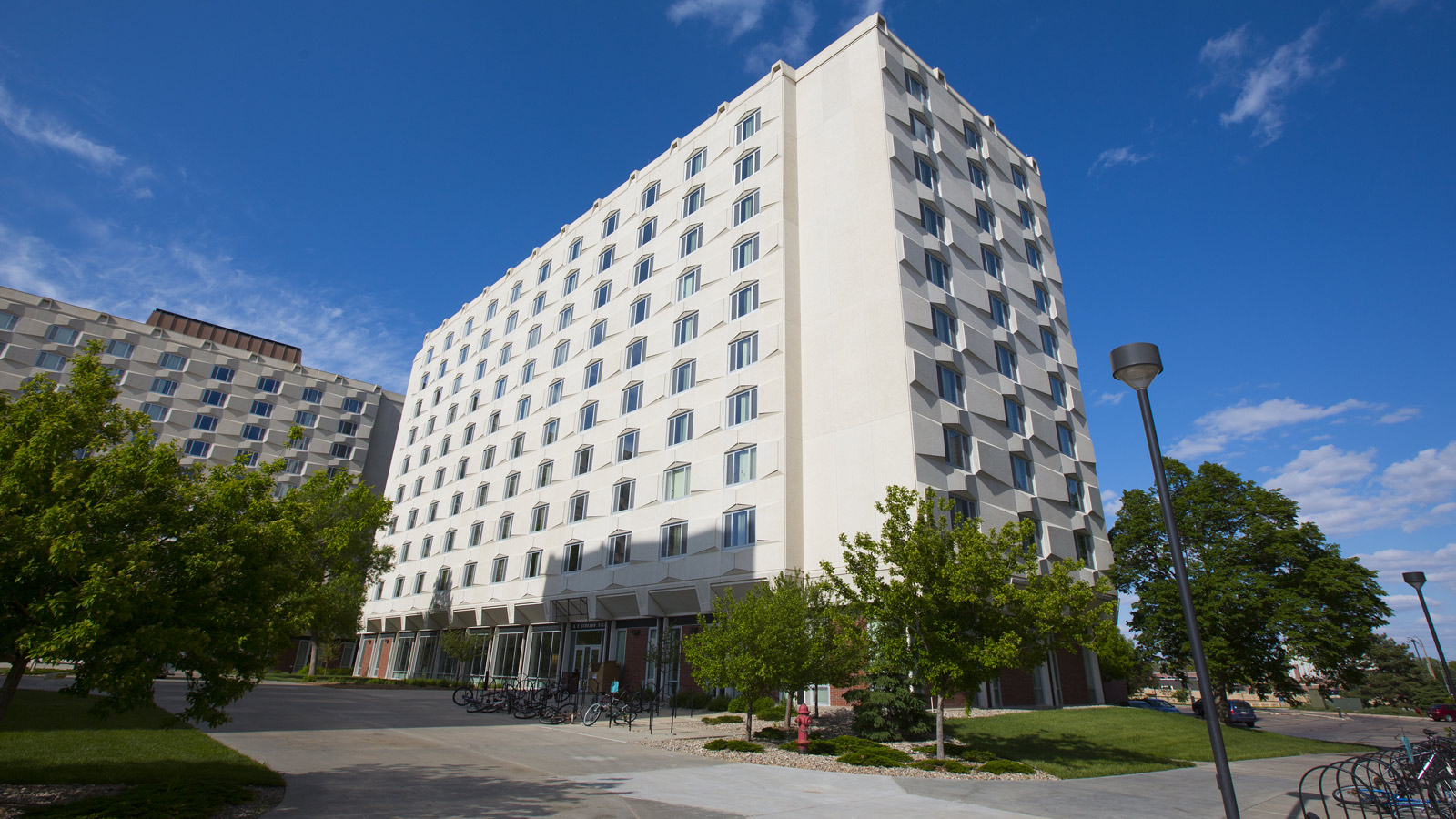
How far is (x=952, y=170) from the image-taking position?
38562 millimetres

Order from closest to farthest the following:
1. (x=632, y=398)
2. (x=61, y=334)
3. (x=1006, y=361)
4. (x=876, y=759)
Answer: (x=876, y=759), (x=1006, y=361), (x=632, y=398), (x=61, y=334)

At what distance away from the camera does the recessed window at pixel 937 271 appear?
33281 mm

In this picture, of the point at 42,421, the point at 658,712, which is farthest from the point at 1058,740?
the point at 42,421

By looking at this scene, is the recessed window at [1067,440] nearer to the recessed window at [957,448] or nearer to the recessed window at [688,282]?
the recessed window at [957,448]

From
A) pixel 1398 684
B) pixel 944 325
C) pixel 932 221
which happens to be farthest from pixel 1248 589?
pixel 1398 684

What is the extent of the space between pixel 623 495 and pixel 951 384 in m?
17.3

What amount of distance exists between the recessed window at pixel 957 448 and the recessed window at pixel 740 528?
328 inches

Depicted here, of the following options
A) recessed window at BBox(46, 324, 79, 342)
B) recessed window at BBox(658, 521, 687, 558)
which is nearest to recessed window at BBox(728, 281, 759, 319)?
recessed window at BBox(658, 521, 687, 558)

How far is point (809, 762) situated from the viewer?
650 inches

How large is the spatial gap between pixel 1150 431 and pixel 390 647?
6032 centimetres

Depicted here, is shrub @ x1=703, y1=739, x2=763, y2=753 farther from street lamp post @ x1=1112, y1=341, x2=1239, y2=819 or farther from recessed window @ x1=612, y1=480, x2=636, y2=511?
recessed window @ x1=612, y1=480, x2=636, y2=511

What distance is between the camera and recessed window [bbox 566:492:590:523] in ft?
131

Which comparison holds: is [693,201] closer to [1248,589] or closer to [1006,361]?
[1006,361]

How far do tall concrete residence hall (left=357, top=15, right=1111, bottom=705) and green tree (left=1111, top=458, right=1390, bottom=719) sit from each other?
3.50 metres
